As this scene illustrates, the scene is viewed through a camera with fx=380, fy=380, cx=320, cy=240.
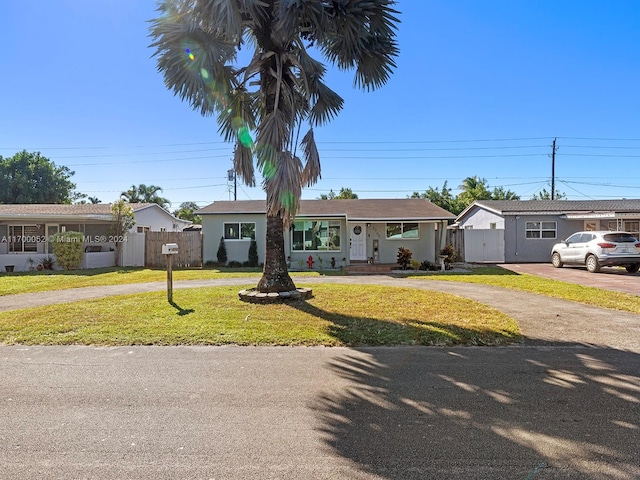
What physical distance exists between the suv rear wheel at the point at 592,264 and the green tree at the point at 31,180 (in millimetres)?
47764

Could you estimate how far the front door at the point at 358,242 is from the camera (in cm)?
1973

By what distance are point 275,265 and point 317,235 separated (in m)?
10.6

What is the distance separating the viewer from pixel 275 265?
9086 millimetres

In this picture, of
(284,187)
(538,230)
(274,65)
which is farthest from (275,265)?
(538,230)

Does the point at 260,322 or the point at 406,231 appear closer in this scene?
the point at 260,322

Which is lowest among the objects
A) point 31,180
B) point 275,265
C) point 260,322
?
point 260,322

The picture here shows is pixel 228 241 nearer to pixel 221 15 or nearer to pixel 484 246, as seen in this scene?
A: pixel 221 15

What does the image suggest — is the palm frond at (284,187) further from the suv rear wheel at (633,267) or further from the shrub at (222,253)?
the suv rear wheel at (633,267)

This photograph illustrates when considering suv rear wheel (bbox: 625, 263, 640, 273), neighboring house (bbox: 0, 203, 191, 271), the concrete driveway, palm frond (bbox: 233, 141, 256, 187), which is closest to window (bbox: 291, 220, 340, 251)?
neighboring house (bbox: 0, 203, 191, 271)

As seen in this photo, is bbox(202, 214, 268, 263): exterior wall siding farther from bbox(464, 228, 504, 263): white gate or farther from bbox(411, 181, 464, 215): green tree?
bbox(411, 181, 464, 215): green tree

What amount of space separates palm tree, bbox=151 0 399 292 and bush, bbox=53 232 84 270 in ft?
42.3

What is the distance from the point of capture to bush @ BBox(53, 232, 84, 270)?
18125 millimetres

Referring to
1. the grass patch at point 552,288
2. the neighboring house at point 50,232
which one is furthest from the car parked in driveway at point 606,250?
the neighboring house at point 50,232

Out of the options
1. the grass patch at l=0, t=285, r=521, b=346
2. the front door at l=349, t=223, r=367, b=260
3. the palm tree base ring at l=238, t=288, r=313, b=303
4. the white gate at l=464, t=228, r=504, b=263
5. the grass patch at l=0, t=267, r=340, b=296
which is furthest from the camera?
the white gate at l=464, t=228, r=504, b=263
